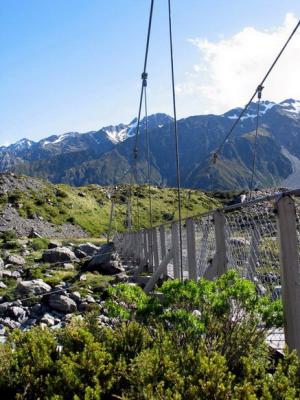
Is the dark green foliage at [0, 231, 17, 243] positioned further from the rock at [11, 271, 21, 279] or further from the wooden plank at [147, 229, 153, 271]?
the wooden plank at [147, 229, 153, 271]

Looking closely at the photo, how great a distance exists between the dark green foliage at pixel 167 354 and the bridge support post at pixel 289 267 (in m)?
0.12

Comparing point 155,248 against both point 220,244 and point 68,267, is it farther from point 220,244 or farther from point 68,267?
point 220,244

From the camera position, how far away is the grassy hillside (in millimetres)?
76106

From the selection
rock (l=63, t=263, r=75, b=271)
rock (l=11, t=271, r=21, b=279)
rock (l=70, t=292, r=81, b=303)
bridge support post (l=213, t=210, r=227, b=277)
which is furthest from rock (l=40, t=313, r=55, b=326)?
rock (l=63, t=263, r=75, b=271)

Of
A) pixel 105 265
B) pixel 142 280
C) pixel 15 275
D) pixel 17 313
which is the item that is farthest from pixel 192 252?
pixel 15 275

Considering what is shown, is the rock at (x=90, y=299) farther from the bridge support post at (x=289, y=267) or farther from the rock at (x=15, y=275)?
the bridge support post at (x=289, y=267)

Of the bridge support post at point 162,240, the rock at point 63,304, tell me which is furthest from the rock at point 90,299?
the bridge support post at point 162,240

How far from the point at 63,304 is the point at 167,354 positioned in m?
8.64

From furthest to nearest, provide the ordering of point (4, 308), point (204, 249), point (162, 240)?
point (162, 240)
point (4, 308)
point (204, 249)

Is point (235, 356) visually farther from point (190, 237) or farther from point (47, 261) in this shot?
point (47, 261)

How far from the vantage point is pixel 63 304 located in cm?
1190

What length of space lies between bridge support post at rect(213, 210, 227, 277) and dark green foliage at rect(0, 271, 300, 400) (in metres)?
2.15

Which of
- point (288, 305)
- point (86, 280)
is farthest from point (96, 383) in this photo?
point (86, 280)

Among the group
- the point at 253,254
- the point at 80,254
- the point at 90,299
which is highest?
the point at 253,254
